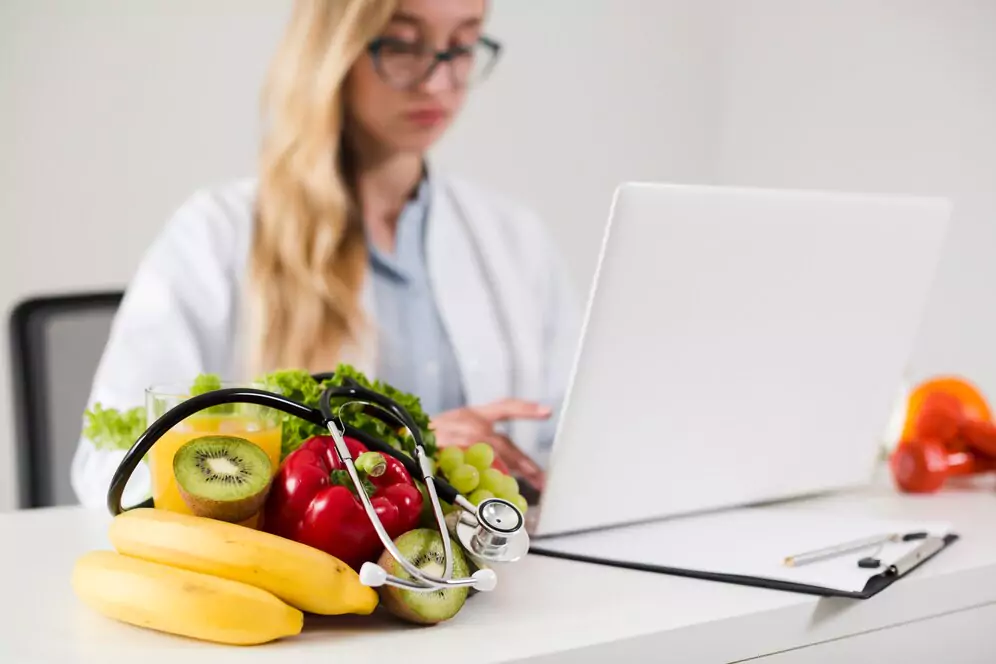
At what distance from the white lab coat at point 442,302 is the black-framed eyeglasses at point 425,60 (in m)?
0.25

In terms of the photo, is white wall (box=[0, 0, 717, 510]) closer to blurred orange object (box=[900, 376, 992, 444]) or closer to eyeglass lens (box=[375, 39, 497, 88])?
eyeglass lens (box=[375, 39, 497, 88])

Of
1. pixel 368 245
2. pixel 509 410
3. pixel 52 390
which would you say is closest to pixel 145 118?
pixel 368 245

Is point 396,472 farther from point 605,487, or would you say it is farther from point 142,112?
point 142,112

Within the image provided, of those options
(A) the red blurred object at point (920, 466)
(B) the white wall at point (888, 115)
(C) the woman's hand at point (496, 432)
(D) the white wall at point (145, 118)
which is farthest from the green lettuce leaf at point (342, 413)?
(B) the white wall at point (888, 115)

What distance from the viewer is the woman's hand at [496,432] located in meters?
1.28

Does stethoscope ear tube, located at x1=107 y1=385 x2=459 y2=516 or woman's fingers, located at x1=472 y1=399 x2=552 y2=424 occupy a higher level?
stethoscope ear tube, located at x1=107 y1=385 x2=459 y2=516

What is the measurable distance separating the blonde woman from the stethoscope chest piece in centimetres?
148

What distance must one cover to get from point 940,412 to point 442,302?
141 cm

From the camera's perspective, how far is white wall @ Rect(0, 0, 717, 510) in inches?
85.9

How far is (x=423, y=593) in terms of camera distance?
0.73 metres

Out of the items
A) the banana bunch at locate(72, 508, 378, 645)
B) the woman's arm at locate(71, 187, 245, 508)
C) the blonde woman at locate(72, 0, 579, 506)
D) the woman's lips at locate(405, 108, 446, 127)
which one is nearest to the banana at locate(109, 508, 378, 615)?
the banana bunch at locate(72, 508, 378, 645)

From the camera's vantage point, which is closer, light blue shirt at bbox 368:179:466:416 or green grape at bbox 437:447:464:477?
green grape at bbox 437:447:464:477

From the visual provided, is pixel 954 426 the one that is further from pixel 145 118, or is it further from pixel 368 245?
pixel 145 118

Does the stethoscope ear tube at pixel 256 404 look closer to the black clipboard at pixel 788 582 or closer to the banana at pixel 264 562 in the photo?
the banana at pixel 264 562
